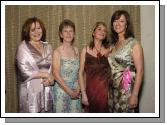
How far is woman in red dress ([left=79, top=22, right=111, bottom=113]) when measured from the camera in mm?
1787

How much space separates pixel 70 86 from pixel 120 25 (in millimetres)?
480

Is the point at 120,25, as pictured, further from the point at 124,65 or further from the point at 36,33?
the point at 36,33

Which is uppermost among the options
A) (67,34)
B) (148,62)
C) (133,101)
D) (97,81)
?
(67,34)

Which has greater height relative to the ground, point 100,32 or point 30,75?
point 100,32

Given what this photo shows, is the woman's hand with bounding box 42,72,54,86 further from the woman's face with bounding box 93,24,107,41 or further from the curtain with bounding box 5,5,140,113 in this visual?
the woman's face with bounding box 93,24,107,41

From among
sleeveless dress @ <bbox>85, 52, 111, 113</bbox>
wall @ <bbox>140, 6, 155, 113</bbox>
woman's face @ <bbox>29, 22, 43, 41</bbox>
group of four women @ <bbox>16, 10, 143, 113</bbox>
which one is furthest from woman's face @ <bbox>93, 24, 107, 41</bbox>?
woman's face @ <bbox>29, 22, 43, 41</bbox>

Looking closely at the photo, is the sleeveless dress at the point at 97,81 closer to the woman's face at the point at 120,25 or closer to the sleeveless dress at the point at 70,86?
the sleeveless dress at the point at 70,86

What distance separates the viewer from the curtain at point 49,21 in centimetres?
179

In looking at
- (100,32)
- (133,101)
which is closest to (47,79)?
(100,32)

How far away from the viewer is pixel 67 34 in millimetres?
1801

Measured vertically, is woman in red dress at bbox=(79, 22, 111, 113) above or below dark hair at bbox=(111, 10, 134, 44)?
below

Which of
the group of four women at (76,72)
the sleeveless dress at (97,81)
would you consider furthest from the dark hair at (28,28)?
the sleeveless dress at (97,81)

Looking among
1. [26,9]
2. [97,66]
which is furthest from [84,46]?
[26,9]

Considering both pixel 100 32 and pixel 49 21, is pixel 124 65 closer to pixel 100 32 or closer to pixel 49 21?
pixel 100 32
